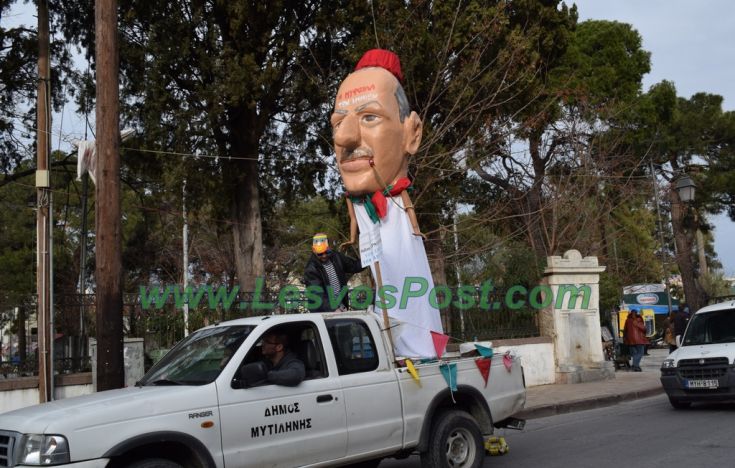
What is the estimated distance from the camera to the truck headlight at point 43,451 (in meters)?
4.75

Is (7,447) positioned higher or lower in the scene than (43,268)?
lower

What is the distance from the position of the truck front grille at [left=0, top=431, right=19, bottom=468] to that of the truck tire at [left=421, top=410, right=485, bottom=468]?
11.3ft

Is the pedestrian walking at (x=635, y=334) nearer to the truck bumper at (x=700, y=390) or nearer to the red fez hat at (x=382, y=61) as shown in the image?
the truck bumper at (x=700, y=390)

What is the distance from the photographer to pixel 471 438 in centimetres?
711

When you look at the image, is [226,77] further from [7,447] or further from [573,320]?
[7,447]

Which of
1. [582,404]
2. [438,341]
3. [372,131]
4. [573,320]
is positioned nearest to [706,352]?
[582,404]

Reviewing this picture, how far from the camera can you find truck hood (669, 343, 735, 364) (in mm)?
10781

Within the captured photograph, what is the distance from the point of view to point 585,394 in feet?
45.2

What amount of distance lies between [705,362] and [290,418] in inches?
303

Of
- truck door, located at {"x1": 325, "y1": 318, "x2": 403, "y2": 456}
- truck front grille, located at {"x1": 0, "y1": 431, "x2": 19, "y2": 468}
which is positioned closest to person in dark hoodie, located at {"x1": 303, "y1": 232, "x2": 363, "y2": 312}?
truck door, located at {"x1": 325, "y1": 318, "x2": 403, "y2": 456}

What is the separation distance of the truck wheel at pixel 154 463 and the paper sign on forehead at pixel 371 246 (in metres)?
4.96

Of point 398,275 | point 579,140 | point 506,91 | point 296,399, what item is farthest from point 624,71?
point 296,399

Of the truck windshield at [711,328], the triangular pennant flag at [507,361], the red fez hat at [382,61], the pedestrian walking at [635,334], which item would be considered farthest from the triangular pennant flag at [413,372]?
the pedestrian walking at [635,334]

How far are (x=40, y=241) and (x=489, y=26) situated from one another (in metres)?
9.59
